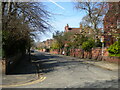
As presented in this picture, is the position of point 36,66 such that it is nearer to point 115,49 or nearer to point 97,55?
point 115,49

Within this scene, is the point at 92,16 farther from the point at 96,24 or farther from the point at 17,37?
the point at 17,37

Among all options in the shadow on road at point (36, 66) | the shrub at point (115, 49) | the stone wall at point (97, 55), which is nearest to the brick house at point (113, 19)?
the shrub at point (115, 49)

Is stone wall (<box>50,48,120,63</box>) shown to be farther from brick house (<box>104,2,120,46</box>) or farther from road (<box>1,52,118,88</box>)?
road (<box>1,52,118,88</box>)

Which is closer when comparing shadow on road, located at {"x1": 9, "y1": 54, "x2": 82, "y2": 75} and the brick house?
shadow on road, located at {"x1": 9, "y1": 54, "x2": 82, "y2": 75}

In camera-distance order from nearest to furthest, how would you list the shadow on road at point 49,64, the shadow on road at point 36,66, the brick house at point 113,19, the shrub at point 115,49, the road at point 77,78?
the road at point 77,78 < the shadow on road at point 36,66 < the shadow on road at point 49,64 < the brick house at point 113,19 < the shrub at point 115,49

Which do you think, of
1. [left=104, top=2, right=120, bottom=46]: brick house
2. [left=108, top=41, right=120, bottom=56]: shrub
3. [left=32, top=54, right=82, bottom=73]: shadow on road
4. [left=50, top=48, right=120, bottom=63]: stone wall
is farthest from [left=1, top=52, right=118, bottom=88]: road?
[left=104, top=2, right=120, bottom=46]: brick house

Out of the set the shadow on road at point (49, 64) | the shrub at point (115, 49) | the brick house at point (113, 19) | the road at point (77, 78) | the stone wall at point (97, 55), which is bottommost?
the shadow on road at point (49, 64)

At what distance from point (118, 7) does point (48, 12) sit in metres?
7.54

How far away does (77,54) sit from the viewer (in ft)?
119

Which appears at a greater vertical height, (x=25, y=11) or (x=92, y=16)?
(x=92, y=16)

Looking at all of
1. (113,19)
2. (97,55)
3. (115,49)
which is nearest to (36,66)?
(115,49)

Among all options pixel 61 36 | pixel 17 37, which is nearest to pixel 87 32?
pixel 17 37

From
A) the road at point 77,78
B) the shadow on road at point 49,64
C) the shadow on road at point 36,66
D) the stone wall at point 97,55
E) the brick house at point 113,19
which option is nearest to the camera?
the road at point 77,78

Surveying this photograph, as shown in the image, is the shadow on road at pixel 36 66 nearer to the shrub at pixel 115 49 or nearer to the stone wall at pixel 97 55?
the stone wall at pixel 97 55
